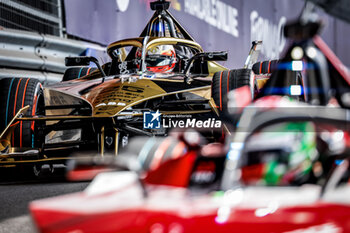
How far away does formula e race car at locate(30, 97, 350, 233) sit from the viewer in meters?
1.21

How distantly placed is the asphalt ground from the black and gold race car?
220mm

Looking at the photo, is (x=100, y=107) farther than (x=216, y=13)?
Result: No

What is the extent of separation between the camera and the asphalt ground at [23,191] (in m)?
2.76

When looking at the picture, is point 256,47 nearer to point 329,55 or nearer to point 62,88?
point 62,88

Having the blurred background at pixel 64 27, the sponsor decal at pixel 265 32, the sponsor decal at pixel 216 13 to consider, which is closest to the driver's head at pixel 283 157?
the blurred background at pixel 64 27

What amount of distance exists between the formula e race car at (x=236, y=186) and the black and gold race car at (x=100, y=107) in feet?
8.32

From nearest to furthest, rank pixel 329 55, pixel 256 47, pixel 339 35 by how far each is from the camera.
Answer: pixel 329 55 → pixel 256 47 → pixel 339 35

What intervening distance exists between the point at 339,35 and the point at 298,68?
10591 mm

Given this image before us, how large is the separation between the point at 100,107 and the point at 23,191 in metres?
0.95

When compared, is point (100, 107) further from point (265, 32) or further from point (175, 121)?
point (265, 32)

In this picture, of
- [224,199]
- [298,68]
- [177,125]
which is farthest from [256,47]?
[224,199]

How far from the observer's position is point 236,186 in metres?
1.41

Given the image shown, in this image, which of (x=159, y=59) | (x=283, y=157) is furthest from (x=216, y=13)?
(x=283, y=157)

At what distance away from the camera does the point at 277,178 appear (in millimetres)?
1501
